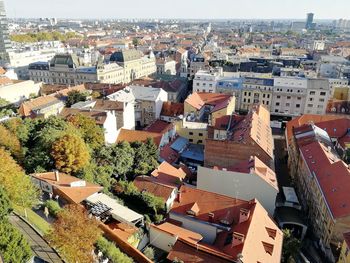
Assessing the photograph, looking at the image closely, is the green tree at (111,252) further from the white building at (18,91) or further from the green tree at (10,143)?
the white building at (18,91)

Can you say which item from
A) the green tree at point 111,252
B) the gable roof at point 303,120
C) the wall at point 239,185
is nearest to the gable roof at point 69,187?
the green tree at point 111,252

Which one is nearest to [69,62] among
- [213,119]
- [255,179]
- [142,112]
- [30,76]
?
[30,76]

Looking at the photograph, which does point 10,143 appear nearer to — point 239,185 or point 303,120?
point 239,185

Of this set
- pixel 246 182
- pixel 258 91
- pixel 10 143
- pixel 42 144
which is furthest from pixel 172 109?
pixel 10 143

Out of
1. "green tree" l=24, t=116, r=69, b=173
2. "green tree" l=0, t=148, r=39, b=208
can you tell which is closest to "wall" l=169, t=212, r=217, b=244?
"green tree" l=0, t=148, r=39, b=208

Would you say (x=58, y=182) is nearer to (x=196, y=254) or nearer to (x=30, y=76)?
(x=196, y=254)

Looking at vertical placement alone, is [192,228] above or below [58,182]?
below
